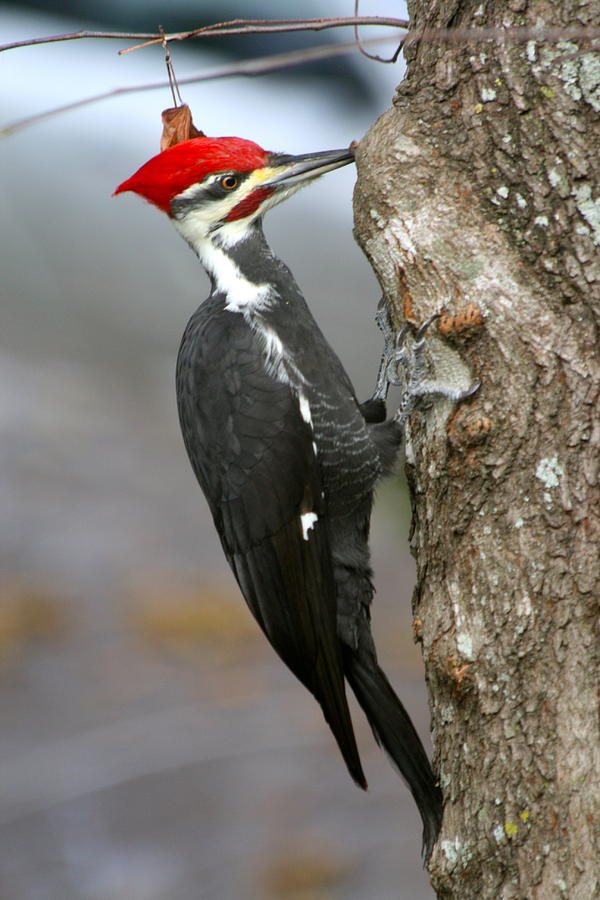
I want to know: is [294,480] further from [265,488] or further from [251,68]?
[251,68]

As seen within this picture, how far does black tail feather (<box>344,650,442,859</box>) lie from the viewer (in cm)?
207

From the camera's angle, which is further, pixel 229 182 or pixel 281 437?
pixel 229 182

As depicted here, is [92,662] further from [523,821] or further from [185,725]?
[523,821]

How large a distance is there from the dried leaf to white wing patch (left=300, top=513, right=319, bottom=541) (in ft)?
3.65

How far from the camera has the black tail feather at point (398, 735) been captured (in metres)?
2.07

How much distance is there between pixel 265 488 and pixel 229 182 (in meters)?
0.85

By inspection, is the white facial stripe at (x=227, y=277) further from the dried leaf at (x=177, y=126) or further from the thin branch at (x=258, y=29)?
the thin branch at (x=258, y=29)

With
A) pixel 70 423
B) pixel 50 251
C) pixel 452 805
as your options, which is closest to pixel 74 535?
pixel 70 423

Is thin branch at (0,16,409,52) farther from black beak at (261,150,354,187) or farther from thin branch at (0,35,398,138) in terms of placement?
thin branch at (0,35,398,138)

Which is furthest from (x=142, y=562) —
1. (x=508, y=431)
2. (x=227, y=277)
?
(x=508, y=431)

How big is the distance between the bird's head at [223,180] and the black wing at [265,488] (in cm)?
37

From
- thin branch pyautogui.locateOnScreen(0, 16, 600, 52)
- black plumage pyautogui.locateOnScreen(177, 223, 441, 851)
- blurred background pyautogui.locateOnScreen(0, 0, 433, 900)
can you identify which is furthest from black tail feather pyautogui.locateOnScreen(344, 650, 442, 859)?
blurred background pyautogui.locateOnScreen(0, 0, 433, 900)

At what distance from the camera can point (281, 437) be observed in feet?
8.04

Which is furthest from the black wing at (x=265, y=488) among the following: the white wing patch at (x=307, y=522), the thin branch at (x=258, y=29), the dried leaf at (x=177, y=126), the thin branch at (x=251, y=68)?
the thin branch at (x=251, y=68)
